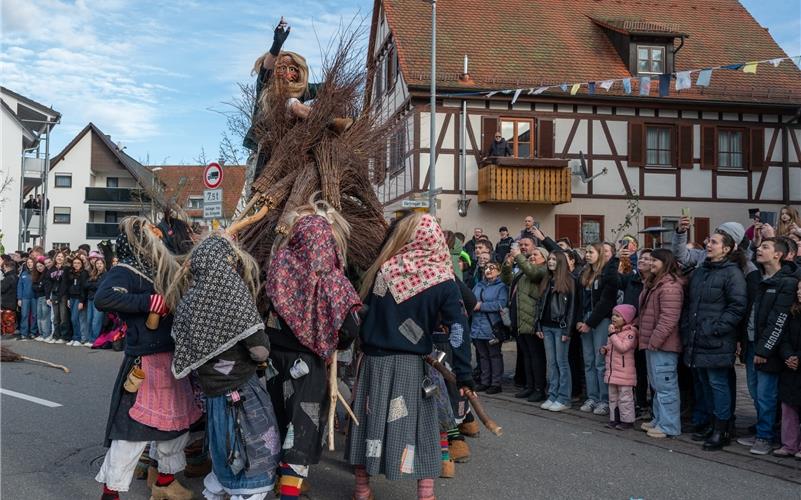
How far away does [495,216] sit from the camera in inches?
877

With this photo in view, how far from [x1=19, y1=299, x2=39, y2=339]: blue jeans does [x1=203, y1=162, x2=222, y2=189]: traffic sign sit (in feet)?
24.4

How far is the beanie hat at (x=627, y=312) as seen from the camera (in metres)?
7.66

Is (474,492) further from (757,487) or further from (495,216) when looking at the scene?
(495,216)

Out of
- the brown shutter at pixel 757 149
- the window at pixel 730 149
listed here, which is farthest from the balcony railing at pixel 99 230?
the brown shutter at pixel 757 149

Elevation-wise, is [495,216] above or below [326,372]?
above

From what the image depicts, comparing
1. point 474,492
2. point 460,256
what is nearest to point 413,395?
point 474,492

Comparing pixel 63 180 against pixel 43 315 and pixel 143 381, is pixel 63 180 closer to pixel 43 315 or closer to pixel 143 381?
pixel 43 315

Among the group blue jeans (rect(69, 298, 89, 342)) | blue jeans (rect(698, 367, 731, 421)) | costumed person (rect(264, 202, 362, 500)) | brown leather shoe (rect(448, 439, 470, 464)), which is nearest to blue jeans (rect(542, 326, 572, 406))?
blue jeans (rect(698, 367, 731, 421))

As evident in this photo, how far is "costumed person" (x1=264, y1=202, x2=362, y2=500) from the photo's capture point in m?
4.32

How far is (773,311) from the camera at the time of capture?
633cm

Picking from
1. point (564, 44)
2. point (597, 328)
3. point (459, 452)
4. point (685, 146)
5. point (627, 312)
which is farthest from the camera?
point (564, 44)

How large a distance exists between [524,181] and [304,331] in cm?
1771

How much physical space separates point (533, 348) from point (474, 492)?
400 cm

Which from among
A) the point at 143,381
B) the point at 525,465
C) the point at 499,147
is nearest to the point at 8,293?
the point at 499,147
